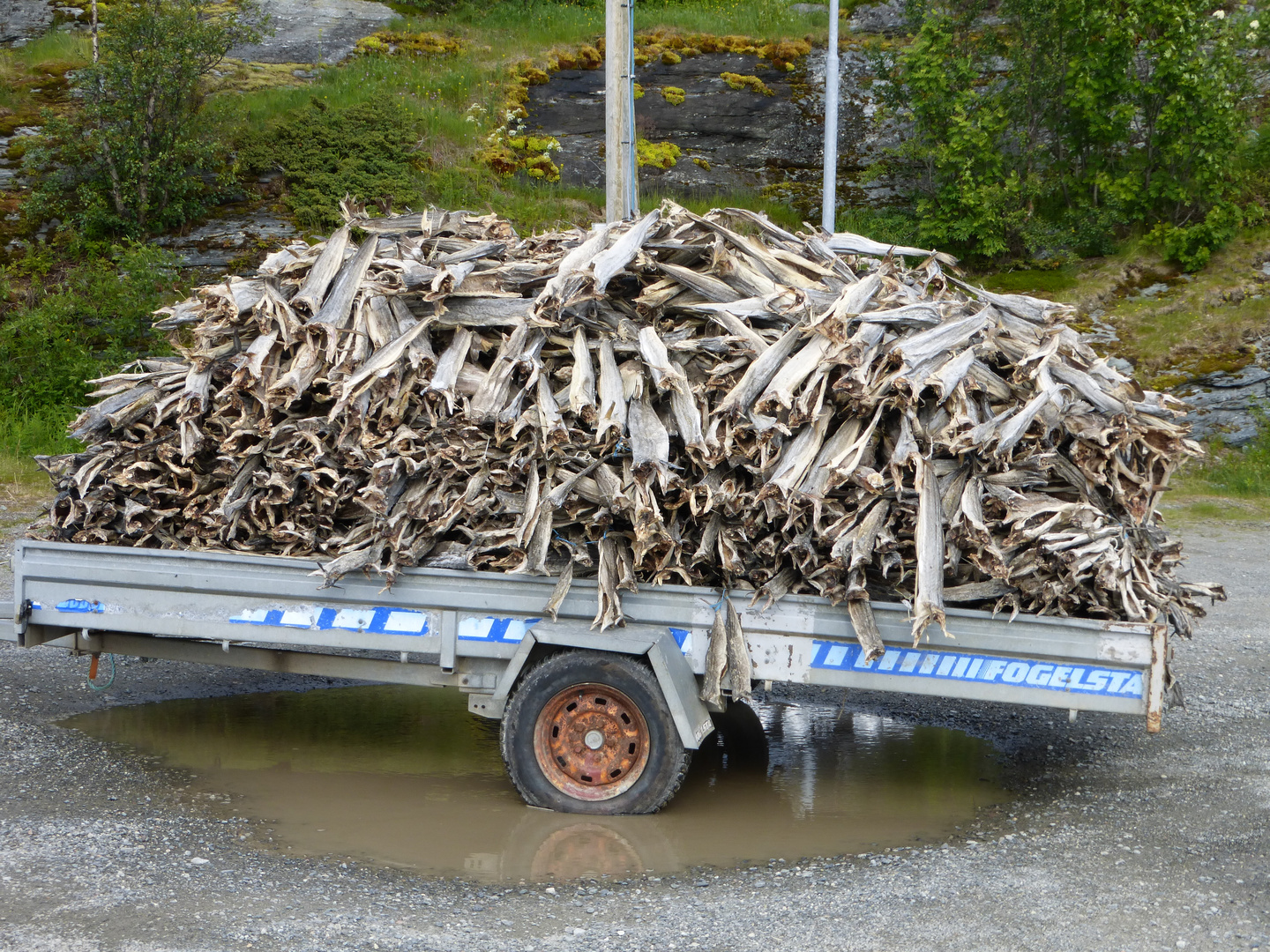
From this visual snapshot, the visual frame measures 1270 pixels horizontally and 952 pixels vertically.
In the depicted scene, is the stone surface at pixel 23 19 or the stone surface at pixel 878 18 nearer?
the stone surface at pixel 23 19

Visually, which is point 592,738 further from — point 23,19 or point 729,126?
point 23,19

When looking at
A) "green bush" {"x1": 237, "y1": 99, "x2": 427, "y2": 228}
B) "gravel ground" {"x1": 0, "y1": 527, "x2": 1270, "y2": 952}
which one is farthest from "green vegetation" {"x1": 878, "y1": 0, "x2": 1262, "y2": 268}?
"gravel ground" {"x1": 0, "y1": 527, "x2": 1270, "y2": 952}

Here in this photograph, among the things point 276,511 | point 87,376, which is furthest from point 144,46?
point 276,511

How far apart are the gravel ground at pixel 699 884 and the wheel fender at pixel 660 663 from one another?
703 millimetres

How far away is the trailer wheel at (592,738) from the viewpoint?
542 centimetres

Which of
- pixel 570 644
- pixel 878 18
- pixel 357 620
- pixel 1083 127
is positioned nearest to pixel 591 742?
pixel 570 644

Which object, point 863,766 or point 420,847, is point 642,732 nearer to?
point 420,847

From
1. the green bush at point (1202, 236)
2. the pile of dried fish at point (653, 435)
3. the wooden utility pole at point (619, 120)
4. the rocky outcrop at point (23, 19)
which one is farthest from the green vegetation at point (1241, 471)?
the rocky outcrop at point (23, 19)

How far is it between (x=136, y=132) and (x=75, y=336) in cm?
364

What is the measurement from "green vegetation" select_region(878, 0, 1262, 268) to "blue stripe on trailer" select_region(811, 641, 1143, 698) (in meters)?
14.4

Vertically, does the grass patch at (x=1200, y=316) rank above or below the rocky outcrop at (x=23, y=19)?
below

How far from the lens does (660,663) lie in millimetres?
5285

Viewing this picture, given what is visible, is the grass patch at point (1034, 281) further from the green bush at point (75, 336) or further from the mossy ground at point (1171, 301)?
the green bush at point (75, 336)

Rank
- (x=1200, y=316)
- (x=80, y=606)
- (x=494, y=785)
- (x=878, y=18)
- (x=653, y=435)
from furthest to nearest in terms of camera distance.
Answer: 1. (x=878, y=18)
2. (x=1200, y=316)
3. (x=494, y=785)
4. (x=80, y=606)
5. (x=653, y=435)
